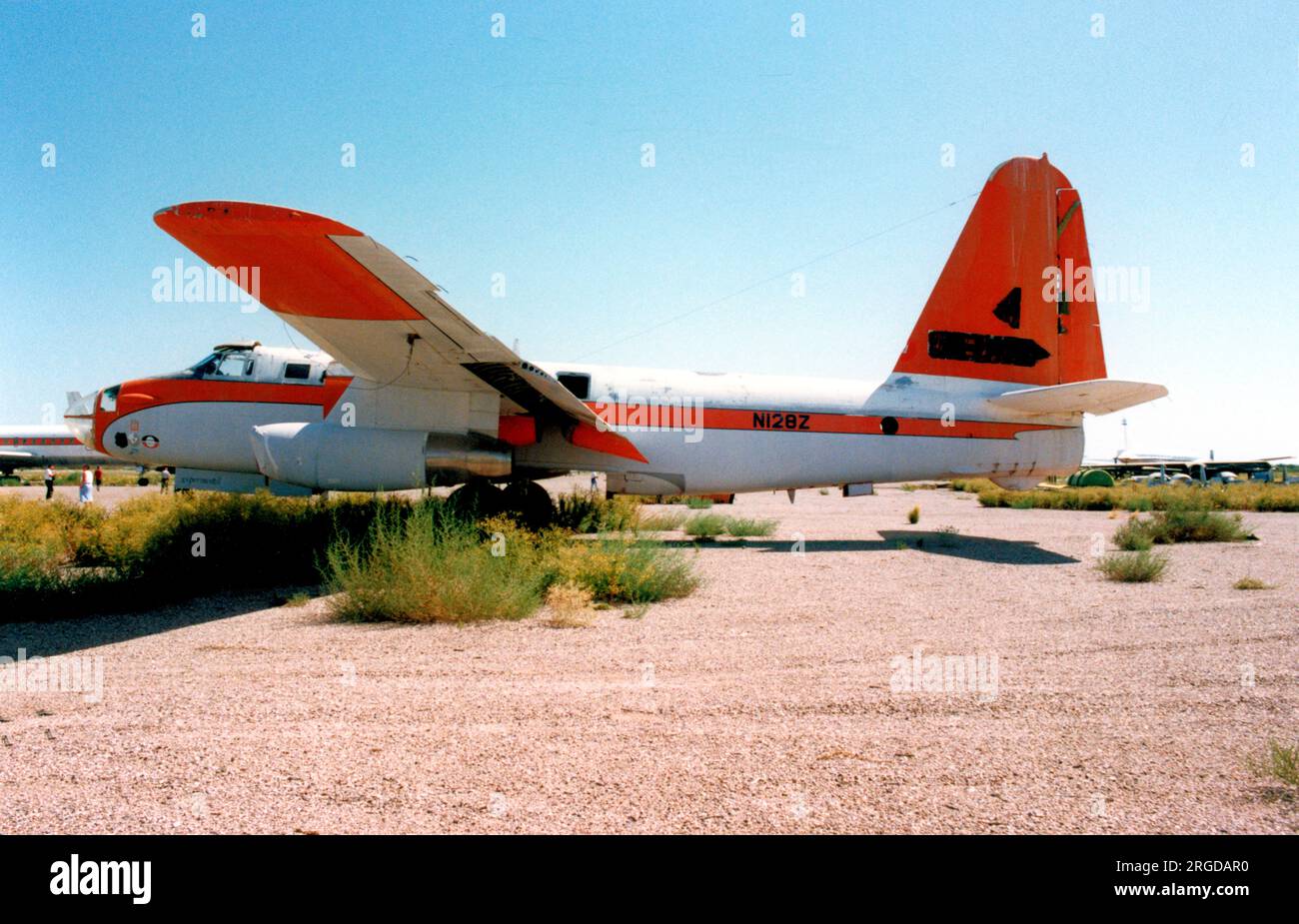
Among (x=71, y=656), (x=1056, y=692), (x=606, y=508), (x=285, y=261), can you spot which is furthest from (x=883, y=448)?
(x=71, y=656)

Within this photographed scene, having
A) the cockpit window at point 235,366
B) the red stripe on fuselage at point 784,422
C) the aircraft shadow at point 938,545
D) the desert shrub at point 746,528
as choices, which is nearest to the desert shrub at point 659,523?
the aircraft shadow at point 938,545

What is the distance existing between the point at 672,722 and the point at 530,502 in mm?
9346

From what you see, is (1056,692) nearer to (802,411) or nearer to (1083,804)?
(1083,804)

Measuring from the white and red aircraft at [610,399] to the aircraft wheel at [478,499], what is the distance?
0.50 ft

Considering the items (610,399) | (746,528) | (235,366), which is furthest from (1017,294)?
(235,366)

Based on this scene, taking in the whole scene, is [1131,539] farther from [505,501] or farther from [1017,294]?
[505,501]

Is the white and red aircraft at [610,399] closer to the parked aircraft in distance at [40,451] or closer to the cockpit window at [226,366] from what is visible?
the cockpit window at [226,366]

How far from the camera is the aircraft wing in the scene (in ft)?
25.3

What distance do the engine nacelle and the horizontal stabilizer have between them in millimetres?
10040

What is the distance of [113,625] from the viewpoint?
7.32 meters

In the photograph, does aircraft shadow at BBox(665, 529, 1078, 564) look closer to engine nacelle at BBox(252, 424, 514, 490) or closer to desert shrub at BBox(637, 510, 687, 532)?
desert shrub at BBox(637, 510, 687, 532)

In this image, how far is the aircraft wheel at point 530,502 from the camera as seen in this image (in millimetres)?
13125

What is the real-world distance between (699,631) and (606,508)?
34.0 feet

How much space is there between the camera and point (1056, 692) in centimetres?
505
